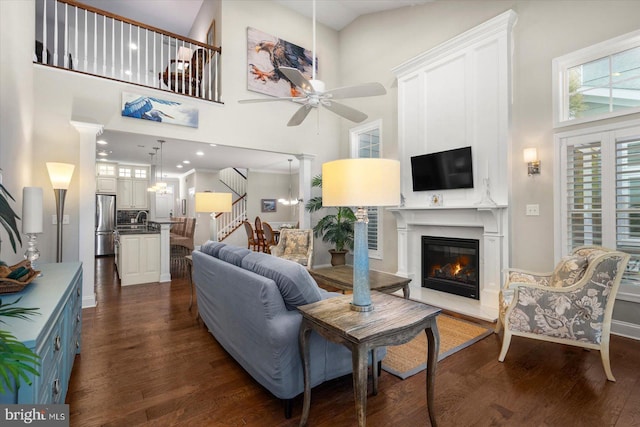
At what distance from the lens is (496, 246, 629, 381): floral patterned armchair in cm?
228

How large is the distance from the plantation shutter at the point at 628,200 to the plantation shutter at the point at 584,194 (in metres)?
0.14

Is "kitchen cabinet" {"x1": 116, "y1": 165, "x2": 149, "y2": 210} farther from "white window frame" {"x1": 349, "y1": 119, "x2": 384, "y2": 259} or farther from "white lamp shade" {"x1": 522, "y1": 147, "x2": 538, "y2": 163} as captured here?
"white lamp shade" {"x1": 522, "y1": 147, "x2": 538, "y2": 163}

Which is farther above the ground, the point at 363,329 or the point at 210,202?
the point at 210,202

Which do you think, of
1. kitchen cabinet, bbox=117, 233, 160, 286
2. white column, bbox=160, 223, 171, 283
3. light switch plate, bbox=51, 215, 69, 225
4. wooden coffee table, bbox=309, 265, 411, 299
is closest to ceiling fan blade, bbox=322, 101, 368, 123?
wooden coffee table, bbox=309, 265, 411, 299

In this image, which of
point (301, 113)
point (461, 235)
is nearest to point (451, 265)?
point (461, 235)

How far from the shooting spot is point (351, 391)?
2104 millimetres

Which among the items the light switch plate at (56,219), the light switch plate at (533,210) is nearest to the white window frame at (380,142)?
the light switch plate at (533,210)

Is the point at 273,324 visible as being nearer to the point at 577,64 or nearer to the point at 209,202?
the point at 209,202

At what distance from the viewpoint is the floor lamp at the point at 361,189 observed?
5.26ft

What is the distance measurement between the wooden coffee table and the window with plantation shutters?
1.80 meters

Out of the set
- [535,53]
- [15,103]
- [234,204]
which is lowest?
[234,204]

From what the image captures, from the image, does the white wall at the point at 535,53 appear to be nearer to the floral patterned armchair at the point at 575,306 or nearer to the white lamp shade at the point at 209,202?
the floral patterned armchair at the point at 575,306

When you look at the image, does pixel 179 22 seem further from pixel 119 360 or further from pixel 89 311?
pixel 119 360

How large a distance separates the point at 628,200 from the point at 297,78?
3375 millimetres
